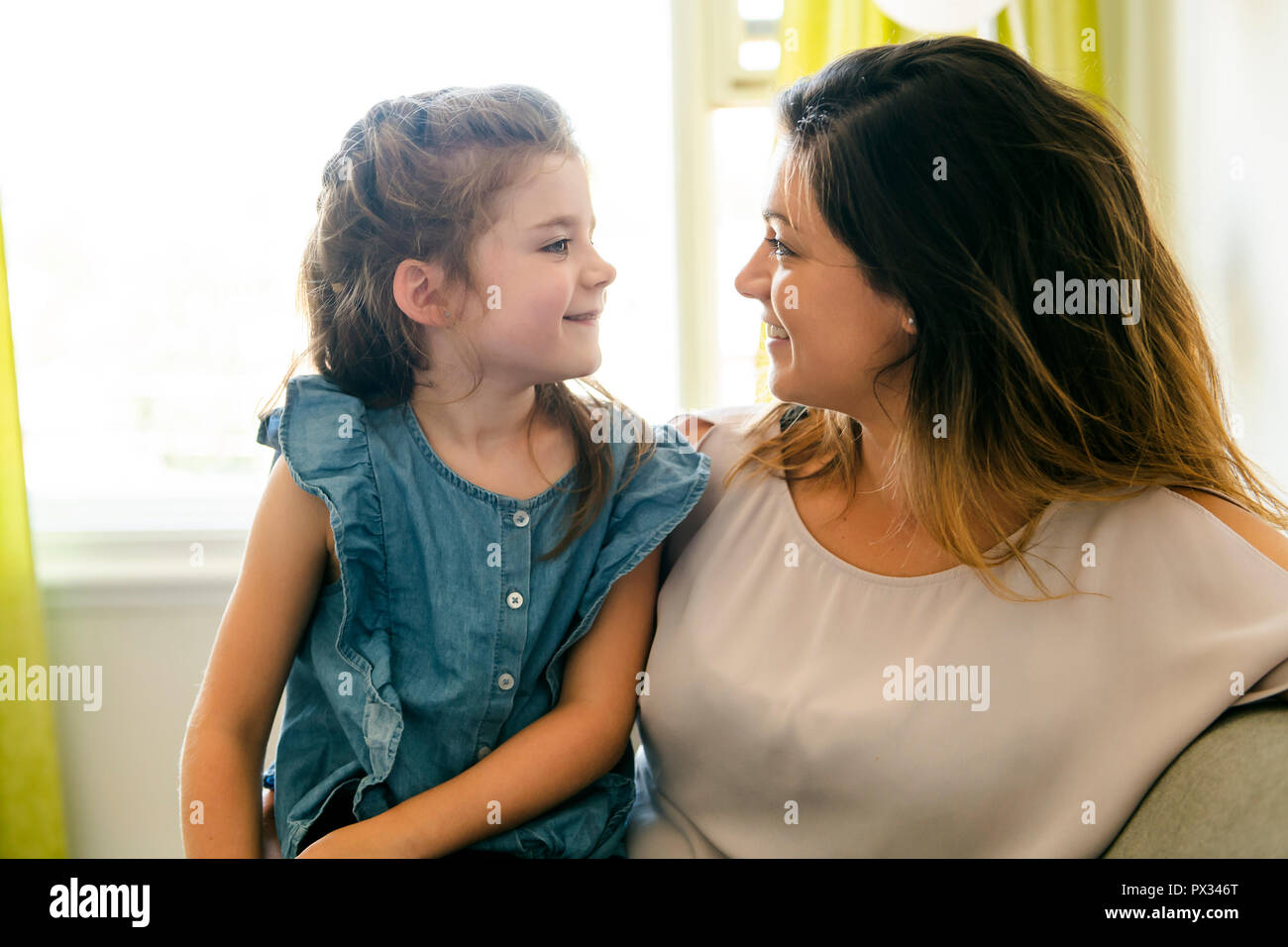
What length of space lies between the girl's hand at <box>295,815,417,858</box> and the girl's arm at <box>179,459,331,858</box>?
106 millimetres

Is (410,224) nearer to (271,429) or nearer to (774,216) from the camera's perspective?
(271,429)

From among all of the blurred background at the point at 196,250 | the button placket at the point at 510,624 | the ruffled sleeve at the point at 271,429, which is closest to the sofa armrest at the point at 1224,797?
the button placket at the point at 510,624

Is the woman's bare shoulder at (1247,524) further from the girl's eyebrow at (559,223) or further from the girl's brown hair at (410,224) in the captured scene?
the girl's eyebrow at (559,223)

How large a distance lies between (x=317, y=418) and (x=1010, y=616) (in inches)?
31.7

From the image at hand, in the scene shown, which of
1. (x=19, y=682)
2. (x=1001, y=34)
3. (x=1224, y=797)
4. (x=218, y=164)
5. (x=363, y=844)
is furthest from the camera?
(x=218, y=164)

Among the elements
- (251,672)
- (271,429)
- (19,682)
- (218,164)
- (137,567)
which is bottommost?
(19,682)

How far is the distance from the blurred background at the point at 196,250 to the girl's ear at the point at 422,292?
104cm

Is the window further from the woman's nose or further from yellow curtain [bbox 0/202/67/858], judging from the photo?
the woman's nose

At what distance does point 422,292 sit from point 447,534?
0.29 meters

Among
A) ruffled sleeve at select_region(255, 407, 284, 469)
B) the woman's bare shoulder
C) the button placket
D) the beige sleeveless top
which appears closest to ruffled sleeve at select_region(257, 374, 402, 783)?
A: ruffled sleeve at select_region(255, 407, 284, 469)

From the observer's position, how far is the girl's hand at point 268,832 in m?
1.12

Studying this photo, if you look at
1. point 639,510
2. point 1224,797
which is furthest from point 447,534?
point 1224,797

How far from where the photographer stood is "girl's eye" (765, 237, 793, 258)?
3.74ft

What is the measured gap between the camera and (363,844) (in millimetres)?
970
